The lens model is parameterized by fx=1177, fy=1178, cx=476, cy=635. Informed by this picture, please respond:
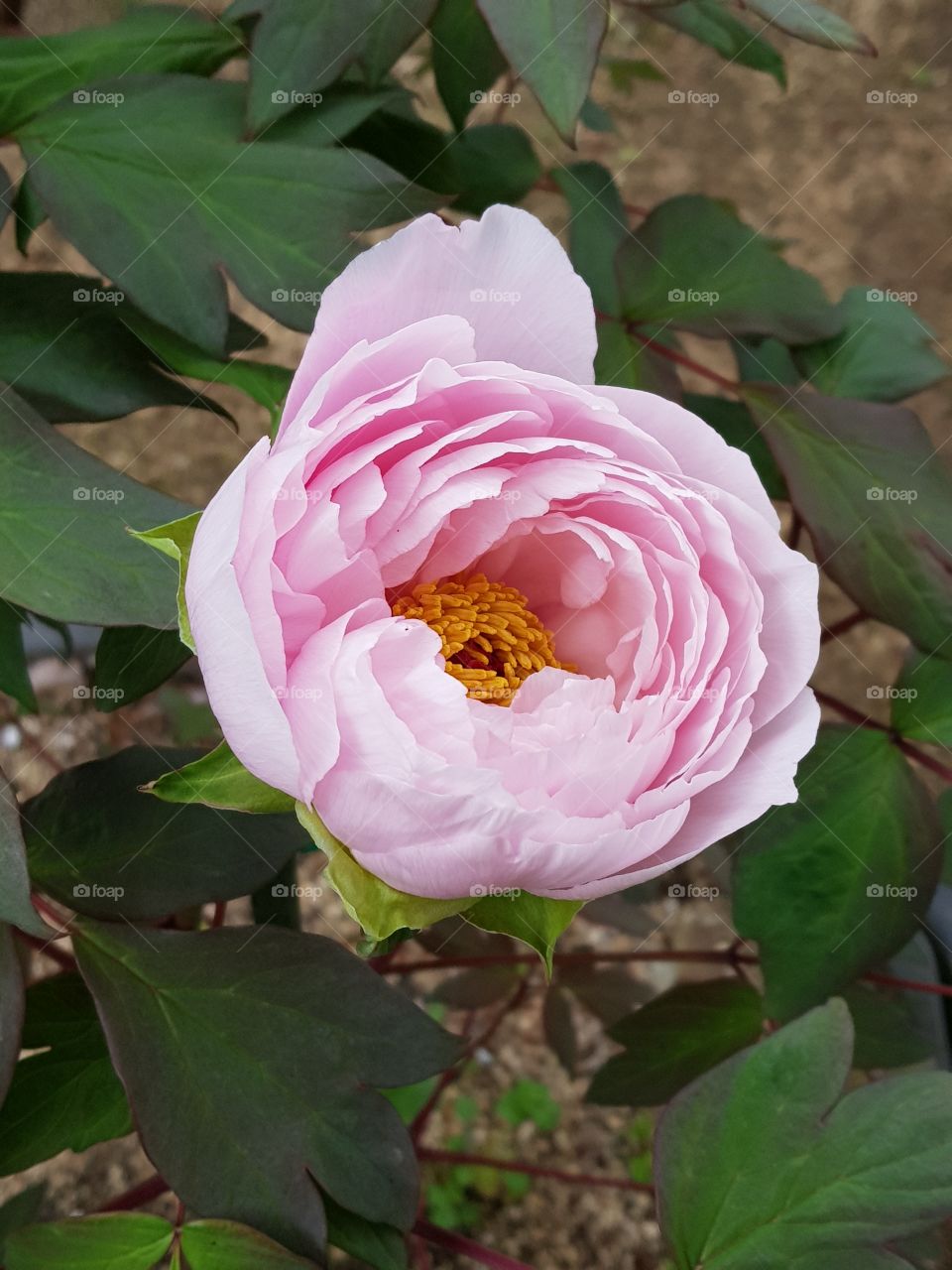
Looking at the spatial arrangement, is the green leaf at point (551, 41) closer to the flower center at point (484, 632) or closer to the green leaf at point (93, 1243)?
the flower center at point (484, 632)

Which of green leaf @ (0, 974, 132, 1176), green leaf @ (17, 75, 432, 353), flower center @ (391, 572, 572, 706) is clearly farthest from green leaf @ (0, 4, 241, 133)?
green leaf @ (0, 974, 132, 1176)

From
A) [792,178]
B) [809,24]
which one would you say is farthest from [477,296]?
[792,178]

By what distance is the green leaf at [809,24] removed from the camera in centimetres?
44

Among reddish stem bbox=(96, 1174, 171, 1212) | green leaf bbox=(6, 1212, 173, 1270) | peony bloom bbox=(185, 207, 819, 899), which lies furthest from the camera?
reddish stem bbox=(96, 1174, 171, 1212)

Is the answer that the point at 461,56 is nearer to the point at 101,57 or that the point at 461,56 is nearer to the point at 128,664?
the point at 101,57

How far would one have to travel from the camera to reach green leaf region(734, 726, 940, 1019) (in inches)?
19.6

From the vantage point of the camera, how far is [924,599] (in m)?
0.48

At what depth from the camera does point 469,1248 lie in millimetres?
462

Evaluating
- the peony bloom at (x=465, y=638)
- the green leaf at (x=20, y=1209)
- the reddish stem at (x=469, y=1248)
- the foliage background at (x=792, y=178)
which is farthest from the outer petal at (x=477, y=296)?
the foliage background at (x=792, y=178)

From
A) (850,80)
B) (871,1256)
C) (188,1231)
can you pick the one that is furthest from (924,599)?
(850,80)

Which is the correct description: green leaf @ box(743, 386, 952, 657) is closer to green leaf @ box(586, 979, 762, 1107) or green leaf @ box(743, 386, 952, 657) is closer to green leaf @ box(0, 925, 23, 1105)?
green leaf @ box(586, 979, 762, 1107)

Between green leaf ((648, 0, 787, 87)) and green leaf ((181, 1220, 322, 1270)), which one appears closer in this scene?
green leaf ((181, 1220, 322, 1270))

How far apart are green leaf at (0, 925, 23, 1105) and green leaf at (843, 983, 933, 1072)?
41 cm

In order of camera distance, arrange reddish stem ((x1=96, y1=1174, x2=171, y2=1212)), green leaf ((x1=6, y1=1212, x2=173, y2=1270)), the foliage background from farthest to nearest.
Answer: the foliage background → reddish stem ((x1=96, y1=1174, x2=171, y2=1212)) → green leaf ((x1=6, y1=1212, x2=173, y2=1270))
